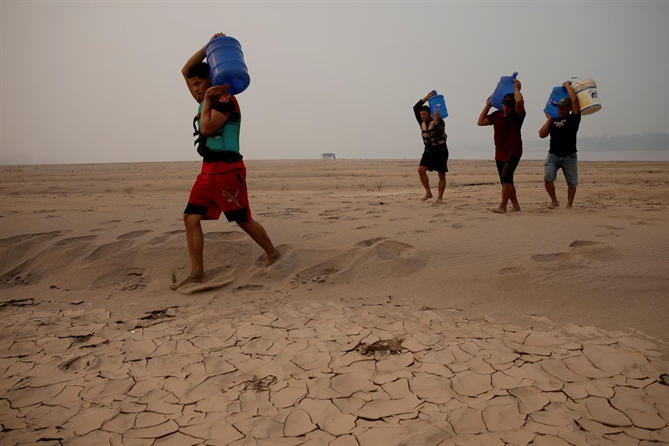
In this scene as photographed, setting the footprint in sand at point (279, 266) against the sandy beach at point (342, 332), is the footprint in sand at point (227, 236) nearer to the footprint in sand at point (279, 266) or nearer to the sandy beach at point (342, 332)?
the sandy beach at point (342, 332)

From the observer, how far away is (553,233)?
12.9ft

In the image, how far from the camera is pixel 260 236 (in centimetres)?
355

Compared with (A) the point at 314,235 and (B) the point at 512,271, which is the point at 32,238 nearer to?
(A) the point at 314,235

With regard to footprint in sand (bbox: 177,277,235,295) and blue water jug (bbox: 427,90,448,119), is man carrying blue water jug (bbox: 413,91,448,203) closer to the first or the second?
blue water jug (bbox: 427,90,448,119)

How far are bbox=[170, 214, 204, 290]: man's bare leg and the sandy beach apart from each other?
0.13m

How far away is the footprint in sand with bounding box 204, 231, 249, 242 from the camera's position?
420 centimetres

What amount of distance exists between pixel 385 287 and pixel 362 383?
130 centimetres

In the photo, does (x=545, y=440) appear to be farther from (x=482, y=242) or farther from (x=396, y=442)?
(x=482, y=242)

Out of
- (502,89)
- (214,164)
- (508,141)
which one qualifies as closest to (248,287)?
(214,164)

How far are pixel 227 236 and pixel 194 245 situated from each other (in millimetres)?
931

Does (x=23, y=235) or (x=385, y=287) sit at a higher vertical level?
(x=23, y=235)

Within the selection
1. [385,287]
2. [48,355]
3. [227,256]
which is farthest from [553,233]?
[48,355]

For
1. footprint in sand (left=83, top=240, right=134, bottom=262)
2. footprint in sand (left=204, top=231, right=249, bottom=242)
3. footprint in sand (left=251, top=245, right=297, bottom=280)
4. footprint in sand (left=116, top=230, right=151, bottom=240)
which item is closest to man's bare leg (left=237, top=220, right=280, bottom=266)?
footprint in sand (left=251, top=245, right=297, bottom=280)

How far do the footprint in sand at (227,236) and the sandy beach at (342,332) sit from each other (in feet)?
0.10
